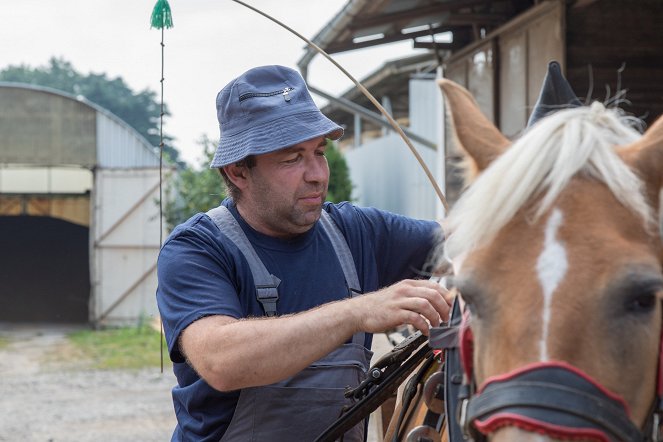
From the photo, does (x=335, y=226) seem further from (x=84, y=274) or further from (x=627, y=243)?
(x=84, y=274)

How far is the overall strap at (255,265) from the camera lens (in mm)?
2324

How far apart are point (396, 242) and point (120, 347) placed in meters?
11.7

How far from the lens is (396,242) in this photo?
2.75 m

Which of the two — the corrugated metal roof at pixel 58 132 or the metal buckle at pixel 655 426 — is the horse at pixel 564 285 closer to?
the metal buckle at pixel 655 426

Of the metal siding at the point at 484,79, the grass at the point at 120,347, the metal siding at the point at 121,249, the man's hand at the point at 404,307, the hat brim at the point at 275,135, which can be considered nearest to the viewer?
the man's hand at the point at 404,307

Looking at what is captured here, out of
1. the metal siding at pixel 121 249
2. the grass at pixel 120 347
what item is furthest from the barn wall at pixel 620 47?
the metal siding at pixel 121 249

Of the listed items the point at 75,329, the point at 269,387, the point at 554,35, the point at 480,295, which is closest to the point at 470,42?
the point at 554,35

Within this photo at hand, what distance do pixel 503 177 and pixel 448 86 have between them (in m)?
0.30

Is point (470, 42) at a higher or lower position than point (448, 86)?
higher

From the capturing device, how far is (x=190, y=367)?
2.40m

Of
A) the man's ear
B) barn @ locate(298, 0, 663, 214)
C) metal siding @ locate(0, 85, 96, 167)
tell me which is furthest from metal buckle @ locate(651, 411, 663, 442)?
metal siding @ locate(0, 85, 96, 167)

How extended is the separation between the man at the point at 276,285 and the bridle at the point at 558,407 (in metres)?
0.49

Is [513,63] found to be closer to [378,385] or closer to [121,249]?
[378,385]

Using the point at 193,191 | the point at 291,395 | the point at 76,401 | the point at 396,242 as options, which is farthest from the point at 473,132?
the point at 193,191
